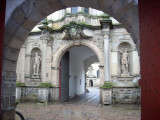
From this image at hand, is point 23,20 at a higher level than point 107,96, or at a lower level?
higher

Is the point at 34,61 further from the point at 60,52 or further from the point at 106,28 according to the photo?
the point at 106,28

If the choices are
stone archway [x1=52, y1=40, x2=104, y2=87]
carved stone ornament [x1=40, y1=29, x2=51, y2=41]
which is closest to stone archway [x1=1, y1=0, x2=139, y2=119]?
stone archway [x1=52, y1=40, x2=104, y2=87]

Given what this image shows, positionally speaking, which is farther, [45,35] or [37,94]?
[45,35]

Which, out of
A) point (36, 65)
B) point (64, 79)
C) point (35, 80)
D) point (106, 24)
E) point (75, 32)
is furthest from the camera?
point (64, 79)

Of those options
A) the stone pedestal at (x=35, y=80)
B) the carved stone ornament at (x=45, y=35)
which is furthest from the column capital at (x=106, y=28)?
the stone pedestal at (x=35, y=80)

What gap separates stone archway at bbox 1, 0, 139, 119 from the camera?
10.6 feet

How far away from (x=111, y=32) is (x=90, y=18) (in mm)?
1849

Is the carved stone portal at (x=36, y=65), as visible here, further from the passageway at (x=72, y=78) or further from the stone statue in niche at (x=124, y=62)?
the stone statue in niche at (x=124, y=62)

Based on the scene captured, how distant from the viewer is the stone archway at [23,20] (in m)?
3.23

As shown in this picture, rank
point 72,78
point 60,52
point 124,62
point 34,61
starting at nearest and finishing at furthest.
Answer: point 124,62 → point 60,52 → point 34,61 → point 72,78

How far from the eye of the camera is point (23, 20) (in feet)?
12.0

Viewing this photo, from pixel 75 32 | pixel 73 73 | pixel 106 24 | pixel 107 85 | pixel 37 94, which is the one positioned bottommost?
pixel 37 94

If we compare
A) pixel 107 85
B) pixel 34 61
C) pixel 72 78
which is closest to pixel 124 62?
pixel 107 85

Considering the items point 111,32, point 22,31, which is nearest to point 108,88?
point 111,32
